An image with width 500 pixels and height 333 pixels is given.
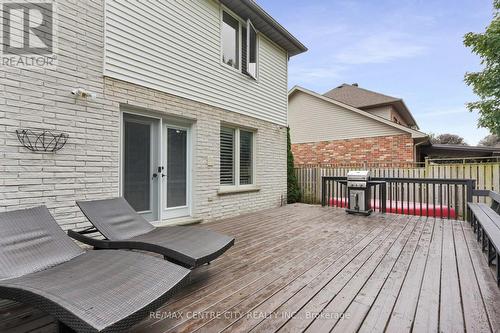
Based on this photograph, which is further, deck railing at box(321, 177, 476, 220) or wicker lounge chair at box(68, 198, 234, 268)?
deck railing at box(321, 177, 476, 220)

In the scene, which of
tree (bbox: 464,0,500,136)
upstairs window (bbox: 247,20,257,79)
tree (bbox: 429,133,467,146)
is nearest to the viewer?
upstairs window (bbox: 247,20,257,79)

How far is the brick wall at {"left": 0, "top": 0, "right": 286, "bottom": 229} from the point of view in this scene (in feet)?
10.1

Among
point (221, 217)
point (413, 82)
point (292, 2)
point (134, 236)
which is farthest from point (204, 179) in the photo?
point (413, 82)

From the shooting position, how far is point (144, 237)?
2973 mm

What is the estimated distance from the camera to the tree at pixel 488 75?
927 cm

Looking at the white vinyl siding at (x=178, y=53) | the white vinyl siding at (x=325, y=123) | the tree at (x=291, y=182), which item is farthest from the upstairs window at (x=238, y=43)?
the white vinyl siding at (x=325, y=123)

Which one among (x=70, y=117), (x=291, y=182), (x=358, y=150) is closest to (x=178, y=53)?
(x=70, y=117)

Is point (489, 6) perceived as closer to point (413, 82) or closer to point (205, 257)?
point (413, 82)

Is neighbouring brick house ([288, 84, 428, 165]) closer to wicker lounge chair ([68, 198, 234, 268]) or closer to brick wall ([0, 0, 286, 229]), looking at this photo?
wicker lounge chair ([68, 198, 234, 268])

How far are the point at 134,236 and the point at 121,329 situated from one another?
5.82 feet

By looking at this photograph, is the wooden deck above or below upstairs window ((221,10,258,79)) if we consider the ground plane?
below

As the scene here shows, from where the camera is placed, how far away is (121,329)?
4.64ft

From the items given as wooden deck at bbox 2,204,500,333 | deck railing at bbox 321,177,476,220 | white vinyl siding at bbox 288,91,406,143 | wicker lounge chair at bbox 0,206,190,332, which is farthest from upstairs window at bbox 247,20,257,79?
white vinyl siding at bbox 288,91,406,143

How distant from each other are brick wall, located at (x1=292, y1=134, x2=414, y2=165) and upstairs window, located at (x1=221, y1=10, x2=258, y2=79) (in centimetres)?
779
